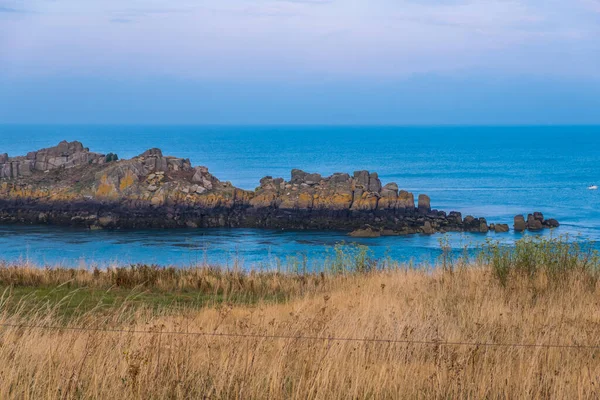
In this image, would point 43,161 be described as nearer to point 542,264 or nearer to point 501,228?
point 501,228

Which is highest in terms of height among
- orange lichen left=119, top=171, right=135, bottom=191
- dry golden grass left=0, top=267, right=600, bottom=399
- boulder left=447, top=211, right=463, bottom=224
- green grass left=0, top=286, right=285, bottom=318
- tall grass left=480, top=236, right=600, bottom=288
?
orange lichen left=119, top=171, right=135, bottom=191

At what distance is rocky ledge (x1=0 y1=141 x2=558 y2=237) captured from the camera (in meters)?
40.8

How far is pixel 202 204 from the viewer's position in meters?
42.2

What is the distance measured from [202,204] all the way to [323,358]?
3716 centimetres

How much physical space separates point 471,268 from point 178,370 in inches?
279

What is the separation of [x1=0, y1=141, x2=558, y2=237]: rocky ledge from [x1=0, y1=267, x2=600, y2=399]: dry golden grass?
3219 centimetres

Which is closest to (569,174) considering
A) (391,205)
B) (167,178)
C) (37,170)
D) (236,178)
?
(236,178)

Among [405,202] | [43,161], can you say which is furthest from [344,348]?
[43,161]

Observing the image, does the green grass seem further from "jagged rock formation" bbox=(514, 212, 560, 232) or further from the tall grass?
"jagged rock formation" bbox=(514, 212, 560, 232)

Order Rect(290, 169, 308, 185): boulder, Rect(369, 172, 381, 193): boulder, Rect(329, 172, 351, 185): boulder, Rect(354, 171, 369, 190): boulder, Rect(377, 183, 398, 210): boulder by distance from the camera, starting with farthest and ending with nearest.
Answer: Rect(290, 169, 308, 185): boulder → Rect(329, 172, 351, 185): boulder → Rect(354, 171, 369, 190): boulder → Rect(369, 172, 381, 193): boulder → Rect(377, 183, 398, 210): boulder

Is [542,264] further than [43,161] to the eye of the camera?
No

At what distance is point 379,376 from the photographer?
5.12 m

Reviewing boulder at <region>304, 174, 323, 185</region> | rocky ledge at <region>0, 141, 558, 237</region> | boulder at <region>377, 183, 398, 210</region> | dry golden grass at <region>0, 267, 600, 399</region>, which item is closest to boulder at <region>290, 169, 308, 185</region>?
boulder at <region>304, 174, 323, 185</region>

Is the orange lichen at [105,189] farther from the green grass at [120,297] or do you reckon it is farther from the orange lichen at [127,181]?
the green grass at [120,297]
